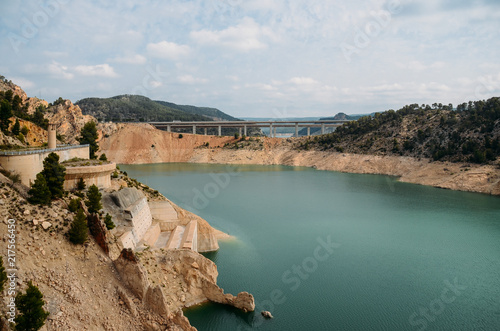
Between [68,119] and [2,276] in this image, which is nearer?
[2,276]

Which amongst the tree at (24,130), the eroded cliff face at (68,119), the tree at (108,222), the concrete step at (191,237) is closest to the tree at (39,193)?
the tree at (108,222)

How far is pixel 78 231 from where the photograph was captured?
19.2m

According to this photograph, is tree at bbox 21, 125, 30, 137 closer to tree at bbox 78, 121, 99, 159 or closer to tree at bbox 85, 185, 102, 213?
tree at bbox 78, 121, 99, 159

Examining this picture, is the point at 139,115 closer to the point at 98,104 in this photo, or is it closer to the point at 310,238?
the point at 98,104

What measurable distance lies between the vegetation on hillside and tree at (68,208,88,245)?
68623mm

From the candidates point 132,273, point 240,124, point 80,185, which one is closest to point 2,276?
point 132,273

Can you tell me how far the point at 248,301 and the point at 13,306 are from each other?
11767 millimetres

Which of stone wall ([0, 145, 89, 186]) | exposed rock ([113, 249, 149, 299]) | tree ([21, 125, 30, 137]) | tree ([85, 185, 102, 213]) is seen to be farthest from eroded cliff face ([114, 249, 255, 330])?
tree ([21, 125, 30, 137])

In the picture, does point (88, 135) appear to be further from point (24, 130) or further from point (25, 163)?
point (25, 163)

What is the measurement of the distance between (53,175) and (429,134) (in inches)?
3067

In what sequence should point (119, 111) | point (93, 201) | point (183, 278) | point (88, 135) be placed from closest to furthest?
point (183, 278), point (93, 201), point (88, 135), point (119, 111)

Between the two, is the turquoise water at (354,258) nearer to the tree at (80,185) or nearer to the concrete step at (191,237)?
the concrete step at (191,237)

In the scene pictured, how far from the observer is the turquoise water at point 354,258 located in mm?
21453

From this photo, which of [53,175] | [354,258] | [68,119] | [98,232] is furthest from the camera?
[68,119]
